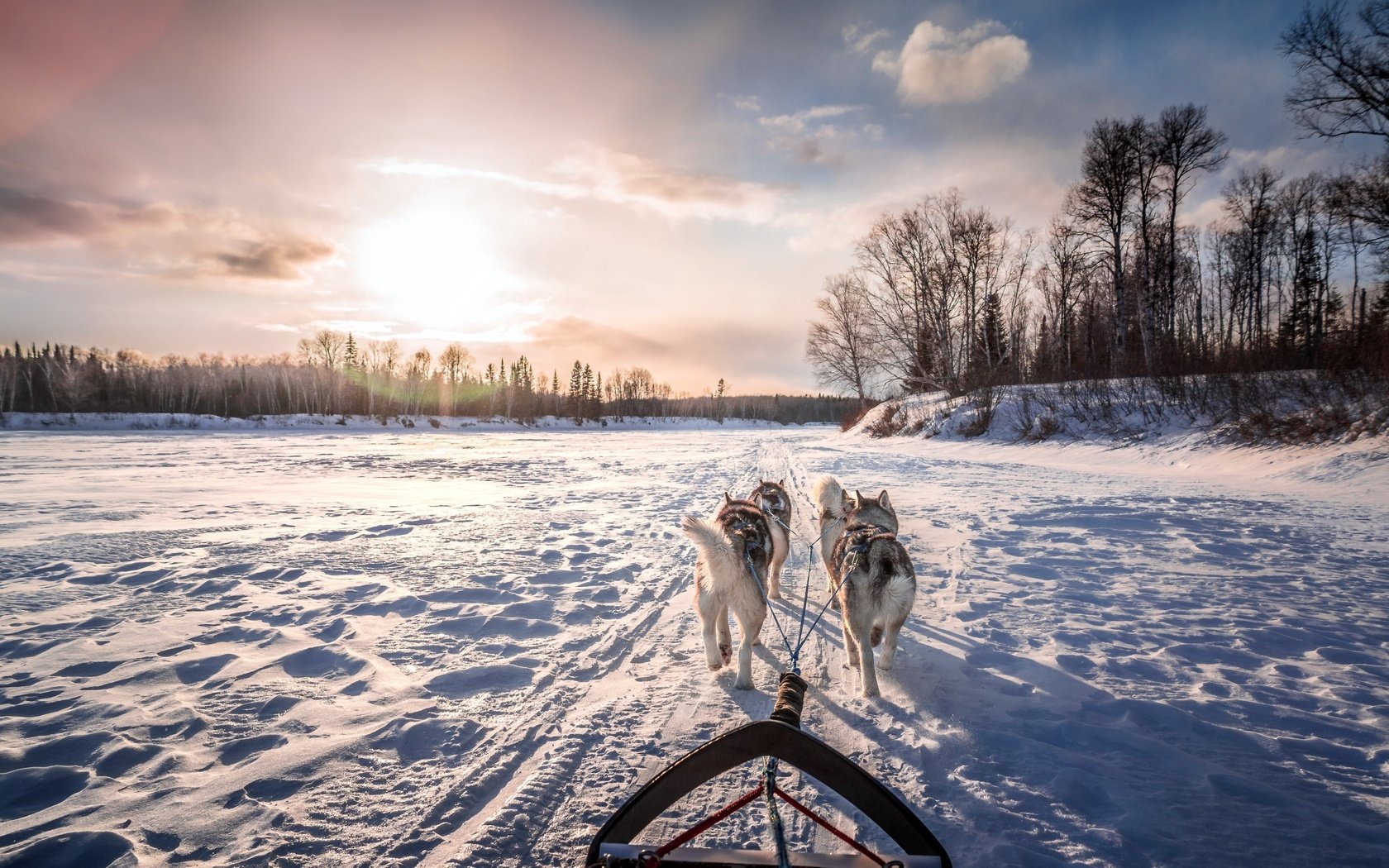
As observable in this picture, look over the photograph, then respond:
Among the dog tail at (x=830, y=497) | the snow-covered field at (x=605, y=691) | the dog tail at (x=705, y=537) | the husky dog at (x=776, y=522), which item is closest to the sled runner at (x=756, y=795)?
the snow-covered field at (x=605, y=691)

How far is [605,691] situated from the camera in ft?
11.1

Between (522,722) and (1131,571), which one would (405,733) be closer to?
(522,722)

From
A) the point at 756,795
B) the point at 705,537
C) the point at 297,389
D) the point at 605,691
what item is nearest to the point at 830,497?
the point at 705,537

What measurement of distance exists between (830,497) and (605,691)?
10.9 ft

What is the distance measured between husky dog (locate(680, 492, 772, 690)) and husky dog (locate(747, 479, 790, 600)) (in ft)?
3.86

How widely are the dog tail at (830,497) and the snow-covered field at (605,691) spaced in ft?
2.84

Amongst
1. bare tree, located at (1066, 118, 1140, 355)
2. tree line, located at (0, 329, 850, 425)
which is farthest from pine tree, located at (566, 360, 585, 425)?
bare tree, located at (1066, 118, 1140, 355)

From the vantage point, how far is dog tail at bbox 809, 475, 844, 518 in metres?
5.80

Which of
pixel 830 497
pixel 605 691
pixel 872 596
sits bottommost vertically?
pixel 605 691

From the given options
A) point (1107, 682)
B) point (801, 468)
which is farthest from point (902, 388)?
point (1107, 682)

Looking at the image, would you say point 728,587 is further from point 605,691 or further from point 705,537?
point 605,691

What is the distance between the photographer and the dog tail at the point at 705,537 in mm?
3322

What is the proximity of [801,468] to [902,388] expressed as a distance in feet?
69.2

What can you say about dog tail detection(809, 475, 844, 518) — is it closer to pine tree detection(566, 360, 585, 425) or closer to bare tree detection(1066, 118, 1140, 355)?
bare tree detection(1066, 118, 1140, 355)
